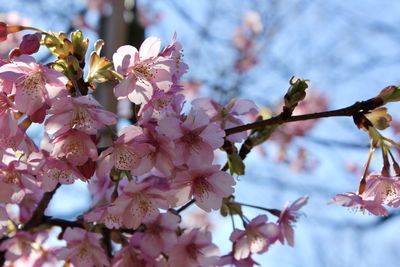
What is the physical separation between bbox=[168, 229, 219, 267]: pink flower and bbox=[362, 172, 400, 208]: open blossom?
13.3 inches

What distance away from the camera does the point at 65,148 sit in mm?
922

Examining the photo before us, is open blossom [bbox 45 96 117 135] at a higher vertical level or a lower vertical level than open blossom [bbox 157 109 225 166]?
lower

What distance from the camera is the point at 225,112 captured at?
1.16m

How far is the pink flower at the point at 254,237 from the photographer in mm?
1169

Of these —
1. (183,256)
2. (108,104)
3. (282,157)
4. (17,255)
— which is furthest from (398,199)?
(282,157)

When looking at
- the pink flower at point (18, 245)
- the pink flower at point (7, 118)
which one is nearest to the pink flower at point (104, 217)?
the pink flower at point (7, 118)

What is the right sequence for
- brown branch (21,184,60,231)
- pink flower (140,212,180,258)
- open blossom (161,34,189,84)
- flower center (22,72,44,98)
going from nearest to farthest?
1. flower center (22,72,44,98)
2. open blossom (161,34,189,84)
3. pink flower (140,212,180,258)
4. brown branch (21,184,60,231)

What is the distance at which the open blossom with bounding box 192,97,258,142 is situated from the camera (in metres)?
1.11

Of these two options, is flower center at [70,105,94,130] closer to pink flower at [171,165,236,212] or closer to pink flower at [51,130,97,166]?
pink flower at [51,130,97,166]

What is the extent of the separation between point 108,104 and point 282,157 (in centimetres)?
200

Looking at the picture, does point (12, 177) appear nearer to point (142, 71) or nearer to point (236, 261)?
point (142, 71)

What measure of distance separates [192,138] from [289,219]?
0.40 metres

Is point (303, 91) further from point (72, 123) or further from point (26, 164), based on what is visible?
point (26, 164)

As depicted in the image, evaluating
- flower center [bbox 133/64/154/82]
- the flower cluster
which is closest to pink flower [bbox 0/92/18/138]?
the flower cluster
